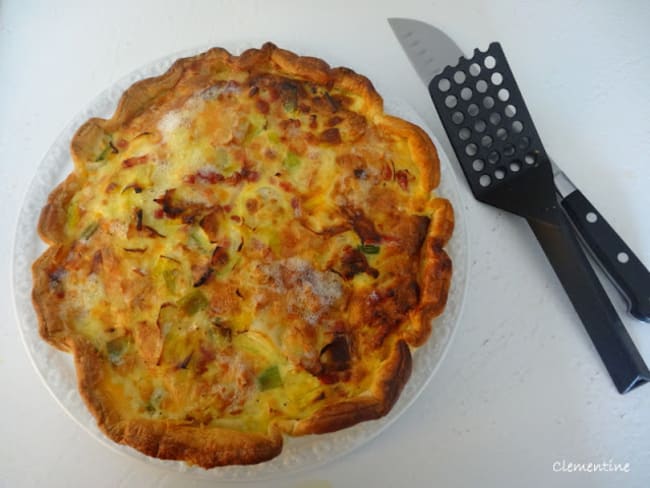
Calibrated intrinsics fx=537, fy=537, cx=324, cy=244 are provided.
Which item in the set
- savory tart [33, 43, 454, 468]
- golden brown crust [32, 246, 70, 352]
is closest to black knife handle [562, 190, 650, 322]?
savory tart [33, 43, 454, 468]

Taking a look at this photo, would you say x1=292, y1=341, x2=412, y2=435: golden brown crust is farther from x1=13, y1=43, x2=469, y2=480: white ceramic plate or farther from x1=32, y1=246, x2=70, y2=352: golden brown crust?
x1=32, y1=246, x2=70, y2=352: golden brown crust

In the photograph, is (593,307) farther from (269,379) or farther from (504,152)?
(269,379)

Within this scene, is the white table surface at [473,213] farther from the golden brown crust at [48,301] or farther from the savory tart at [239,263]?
the golden brown crust at [48,301]

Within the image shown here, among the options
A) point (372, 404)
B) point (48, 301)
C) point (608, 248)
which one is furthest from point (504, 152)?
point (48, 301)

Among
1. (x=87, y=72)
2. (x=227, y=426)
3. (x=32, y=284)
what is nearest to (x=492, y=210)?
(x=227, y=426)

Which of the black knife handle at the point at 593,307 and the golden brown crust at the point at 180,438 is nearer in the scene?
the golden brown crust at the point at 180,438

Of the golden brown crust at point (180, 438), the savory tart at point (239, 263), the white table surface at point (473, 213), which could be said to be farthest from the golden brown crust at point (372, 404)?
the white table surface at point (473, 213)

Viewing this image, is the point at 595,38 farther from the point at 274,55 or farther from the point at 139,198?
the point at 139,198
